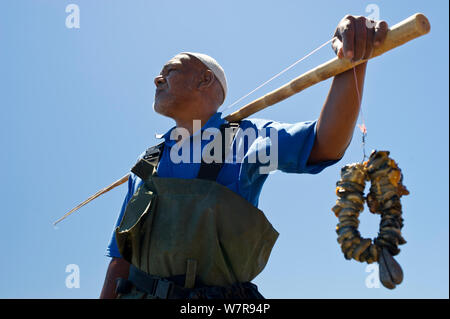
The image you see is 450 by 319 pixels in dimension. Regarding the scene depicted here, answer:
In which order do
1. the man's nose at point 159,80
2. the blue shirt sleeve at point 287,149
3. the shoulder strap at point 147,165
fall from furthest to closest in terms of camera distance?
the man's nose at point 159,80 → the shoulder strap at point 147,165 → the blue shirt sleeve at point 287,149

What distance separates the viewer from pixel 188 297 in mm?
2965

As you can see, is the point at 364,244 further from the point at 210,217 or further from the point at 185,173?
the point at 185,173

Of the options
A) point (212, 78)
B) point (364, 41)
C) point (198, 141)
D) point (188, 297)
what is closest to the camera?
point (364, 41)

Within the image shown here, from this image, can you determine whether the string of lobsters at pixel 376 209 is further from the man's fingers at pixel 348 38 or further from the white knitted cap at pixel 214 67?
the white knitted cap at pixel 214 67

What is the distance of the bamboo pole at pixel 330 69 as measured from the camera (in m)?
2.46

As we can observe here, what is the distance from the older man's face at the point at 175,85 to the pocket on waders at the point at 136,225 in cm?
65

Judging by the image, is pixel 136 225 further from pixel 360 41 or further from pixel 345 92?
pixel 360 41

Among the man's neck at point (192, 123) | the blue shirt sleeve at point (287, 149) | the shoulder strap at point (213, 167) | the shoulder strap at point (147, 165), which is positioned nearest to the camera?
the blue shirt sleeve at point (287, 149)

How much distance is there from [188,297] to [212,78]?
1.68m

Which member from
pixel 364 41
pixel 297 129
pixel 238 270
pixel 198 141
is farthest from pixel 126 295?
pixel 364 41

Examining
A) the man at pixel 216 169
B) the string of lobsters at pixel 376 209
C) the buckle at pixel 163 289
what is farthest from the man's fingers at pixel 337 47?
the buckle at pixel 163 289

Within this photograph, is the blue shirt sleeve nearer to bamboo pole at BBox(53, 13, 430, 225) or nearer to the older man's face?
bamboo pole at BBox(53, 13, 430, 225)

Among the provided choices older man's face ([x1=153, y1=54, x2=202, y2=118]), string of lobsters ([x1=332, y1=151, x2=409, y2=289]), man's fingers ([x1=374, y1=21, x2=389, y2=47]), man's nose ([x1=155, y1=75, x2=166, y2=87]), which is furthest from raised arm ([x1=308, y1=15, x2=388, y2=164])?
man's nose ([x1=155, y1=75, x2=166, y2=87])

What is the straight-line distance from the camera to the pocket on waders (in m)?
3.21
